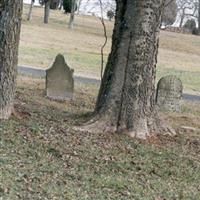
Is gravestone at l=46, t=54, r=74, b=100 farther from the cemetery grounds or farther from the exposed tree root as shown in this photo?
the exposed tree root

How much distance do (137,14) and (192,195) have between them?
10.4 feet

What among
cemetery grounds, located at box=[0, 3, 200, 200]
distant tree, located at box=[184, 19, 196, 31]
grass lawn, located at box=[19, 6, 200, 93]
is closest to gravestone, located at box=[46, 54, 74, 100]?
cemetery grounds, located at box=[0, 3, 200, 200]

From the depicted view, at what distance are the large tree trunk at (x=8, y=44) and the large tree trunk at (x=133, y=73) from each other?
1.43 meters

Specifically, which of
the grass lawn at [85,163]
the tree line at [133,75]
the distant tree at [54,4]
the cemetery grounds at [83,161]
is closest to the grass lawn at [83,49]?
the distant tree at [54,4]

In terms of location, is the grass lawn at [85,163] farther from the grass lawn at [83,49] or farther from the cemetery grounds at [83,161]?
the grass lawn at [83,49]

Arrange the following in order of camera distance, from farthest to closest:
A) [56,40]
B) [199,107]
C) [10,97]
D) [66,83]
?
[56,40] → [199,107] → [66,83] → [10,97]

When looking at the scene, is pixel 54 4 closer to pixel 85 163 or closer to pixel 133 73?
pixel 133 73

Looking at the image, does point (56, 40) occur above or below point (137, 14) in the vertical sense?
below

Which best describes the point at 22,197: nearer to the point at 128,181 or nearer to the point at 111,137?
the point at 128,181

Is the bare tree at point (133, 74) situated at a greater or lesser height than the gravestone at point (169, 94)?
greater

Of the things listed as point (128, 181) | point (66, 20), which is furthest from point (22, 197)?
point (66, 20)

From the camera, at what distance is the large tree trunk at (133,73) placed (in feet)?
27.5

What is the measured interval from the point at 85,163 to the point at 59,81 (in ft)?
19.2

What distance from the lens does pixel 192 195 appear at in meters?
6.28
